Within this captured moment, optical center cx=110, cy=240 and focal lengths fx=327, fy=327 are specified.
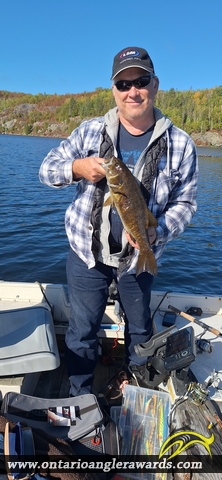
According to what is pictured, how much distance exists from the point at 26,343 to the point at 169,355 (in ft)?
4.07

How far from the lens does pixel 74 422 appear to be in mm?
2516

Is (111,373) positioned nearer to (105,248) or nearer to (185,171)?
(105,248)

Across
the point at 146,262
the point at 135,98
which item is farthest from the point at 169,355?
the point at 135,98

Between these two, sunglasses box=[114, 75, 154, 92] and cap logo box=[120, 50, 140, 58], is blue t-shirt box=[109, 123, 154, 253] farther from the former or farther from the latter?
cap logo box=[120, 50, 140, 58]

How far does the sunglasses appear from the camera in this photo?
251cm

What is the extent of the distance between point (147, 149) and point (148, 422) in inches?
90.8

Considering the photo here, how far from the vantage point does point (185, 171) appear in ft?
9.25

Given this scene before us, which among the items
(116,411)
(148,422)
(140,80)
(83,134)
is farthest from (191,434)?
(140,80)

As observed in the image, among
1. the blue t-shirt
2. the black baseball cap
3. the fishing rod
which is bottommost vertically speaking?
the fishing rod

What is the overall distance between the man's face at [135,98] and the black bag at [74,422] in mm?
2336

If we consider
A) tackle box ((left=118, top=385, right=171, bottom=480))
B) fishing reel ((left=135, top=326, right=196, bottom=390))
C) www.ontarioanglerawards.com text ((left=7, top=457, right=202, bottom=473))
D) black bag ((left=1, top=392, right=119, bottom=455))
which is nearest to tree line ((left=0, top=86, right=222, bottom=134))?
fishing reel ((left=135, top=326, right=196, bottom=390))

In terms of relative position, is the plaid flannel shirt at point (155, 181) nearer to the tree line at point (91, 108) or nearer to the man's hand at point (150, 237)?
the man's hand at point (150, 237)

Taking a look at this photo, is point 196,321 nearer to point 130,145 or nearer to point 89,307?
point 89,307

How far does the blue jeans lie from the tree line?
308 feet
